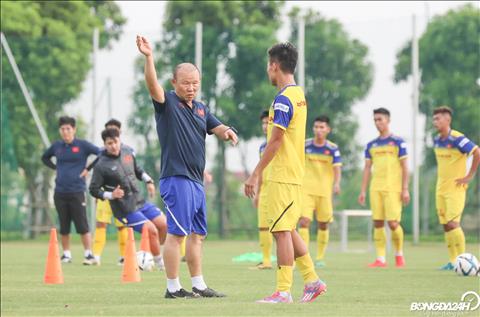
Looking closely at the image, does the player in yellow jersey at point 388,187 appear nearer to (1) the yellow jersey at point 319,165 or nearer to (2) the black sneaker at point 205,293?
(1) the yellow jersey at point 319,165

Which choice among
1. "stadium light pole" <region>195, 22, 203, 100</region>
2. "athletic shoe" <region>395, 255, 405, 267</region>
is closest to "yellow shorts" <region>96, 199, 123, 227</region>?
"athletic shoe" <region>395, 255, 405, 267</region>

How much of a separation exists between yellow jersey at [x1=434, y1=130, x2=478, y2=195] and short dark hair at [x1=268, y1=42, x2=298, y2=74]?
6.17 meters

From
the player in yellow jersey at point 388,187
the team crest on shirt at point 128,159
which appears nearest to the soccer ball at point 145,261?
the team crest on shirt at point 128,159

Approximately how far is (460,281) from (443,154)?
3174mm

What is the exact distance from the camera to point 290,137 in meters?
9.23

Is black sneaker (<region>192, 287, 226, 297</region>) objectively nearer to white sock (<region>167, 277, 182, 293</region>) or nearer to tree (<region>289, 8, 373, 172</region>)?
white sock (<region>167, 277, 182, 293</region>)

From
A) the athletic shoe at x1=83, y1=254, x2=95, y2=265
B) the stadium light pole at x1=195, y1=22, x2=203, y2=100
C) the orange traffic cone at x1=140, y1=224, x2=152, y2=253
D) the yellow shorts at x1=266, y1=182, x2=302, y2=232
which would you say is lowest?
the athletic shoe at x1=83, y1=254, x2=95, y2=265

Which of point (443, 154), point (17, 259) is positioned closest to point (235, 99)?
point (17, 259)

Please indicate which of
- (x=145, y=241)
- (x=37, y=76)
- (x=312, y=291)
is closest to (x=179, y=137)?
(x=312, y=291)

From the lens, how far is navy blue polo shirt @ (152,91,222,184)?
9391mm

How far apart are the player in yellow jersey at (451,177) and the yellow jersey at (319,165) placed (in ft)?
5.97

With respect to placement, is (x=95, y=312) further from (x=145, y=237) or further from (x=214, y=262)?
(x=214, y=262)

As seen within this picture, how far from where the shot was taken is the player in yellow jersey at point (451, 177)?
48.6 ft

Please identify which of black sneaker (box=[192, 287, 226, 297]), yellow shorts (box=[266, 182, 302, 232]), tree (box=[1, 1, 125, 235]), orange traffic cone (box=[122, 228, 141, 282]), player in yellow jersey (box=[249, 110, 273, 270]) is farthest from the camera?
tree (box=[1, 1, 125, 235])
